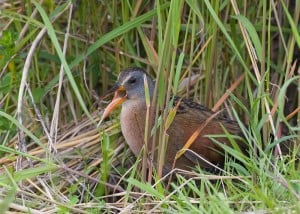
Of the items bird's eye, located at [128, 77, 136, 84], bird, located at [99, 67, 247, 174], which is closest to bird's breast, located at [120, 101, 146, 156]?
bird, located at [99, 67, 247, 174]

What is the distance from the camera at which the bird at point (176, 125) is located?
4.10m

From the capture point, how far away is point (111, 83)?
192 inches

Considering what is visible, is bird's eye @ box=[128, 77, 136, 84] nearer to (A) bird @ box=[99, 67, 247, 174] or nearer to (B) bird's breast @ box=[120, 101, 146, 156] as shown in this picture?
(A) bird @ box=[99, 67, 247, 174]

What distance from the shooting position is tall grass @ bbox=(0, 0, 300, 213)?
3.41 meters

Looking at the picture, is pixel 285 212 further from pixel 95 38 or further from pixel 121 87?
pixel 95 38

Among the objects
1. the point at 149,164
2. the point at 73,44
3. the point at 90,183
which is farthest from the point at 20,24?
the point at 149,164

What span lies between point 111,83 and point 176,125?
75 cm

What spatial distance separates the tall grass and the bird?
0.41 ft

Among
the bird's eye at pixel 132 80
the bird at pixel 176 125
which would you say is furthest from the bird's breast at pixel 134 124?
the bird's eye at pixel 132 80

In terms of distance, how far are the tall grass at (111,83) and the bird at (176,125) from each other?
0.12m

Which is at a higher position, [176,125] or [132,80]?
[132,80]

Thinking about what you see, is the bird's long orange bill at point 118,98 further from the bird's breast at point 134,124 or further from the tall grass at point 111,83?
the tall grass at point 111,83

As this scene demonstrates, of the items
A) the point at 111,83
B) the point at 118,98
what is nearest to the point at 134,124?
the point at 118,98

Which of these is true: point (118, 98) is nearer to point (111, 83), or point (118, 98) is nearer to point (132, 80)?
point (132, 80)
